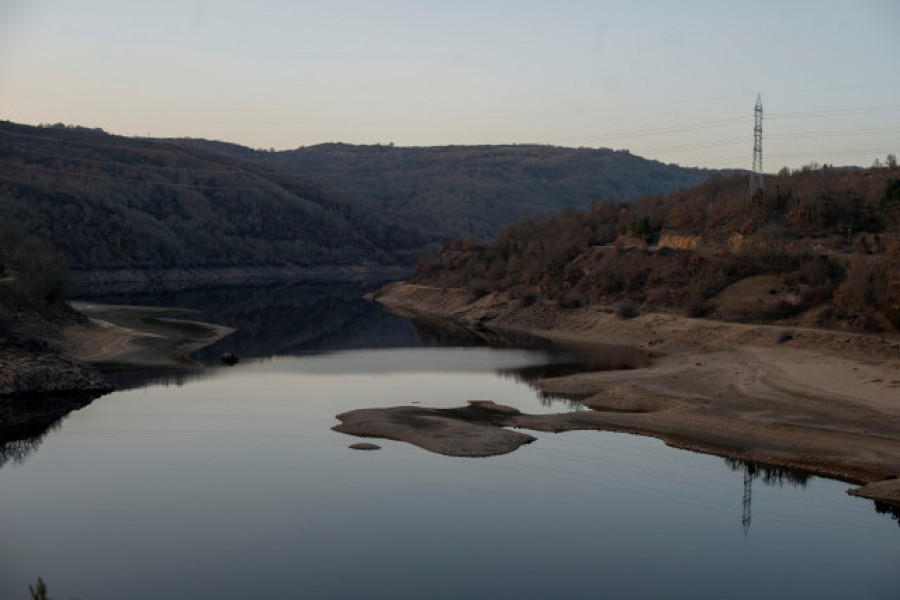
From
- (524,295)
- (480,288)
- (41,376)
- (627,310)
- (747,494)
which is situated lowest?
(747,494)

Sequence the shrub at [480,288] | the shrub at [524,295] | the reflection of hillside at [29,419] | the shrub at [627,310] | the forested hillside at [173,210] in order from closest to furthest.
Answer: the reflection of hillside at [29,419]
the shrub at [627,310]
the shrub at [524,295]
the shrub at [480,288]
the forested hillside at [173,210]

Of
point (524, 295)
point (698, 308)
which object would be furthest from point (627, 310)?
point (524, 295)

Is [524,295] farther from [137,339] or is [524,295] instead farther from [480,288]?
[137,339]

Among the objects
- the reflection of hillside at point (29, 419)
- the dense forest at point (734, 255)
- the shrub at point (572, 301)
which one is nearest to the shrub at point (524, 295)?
the dense forest at point (734, 255)

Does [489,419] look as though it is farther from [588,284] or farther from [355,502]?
[588,284]

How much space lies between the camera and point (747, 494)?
23.0m

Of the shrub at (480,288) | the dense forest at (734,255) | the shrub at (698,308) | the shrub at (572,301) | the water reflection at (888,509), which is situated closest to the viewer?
the water reflection at (888,509)

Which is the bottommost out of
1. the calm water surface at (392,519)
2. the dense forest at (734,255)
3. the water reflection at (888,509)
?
the calm water surface at (392,519)

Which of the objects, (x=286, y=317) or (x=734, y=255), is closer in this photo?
(x=734, y=255)

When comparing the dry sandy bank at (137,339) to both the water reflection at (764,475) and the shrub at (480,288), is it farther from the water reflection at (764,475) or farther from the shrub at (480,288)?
the water reflection at (764,475)

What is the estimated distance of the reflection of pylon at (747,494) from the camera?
2076cm

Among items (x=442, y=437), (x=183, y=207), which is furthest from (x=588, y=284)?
(x=183, y=207)

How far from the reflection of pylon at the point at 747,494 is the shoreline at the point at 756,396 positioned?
3.09 feet

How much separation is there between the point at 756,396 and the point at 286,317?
45981 mm
